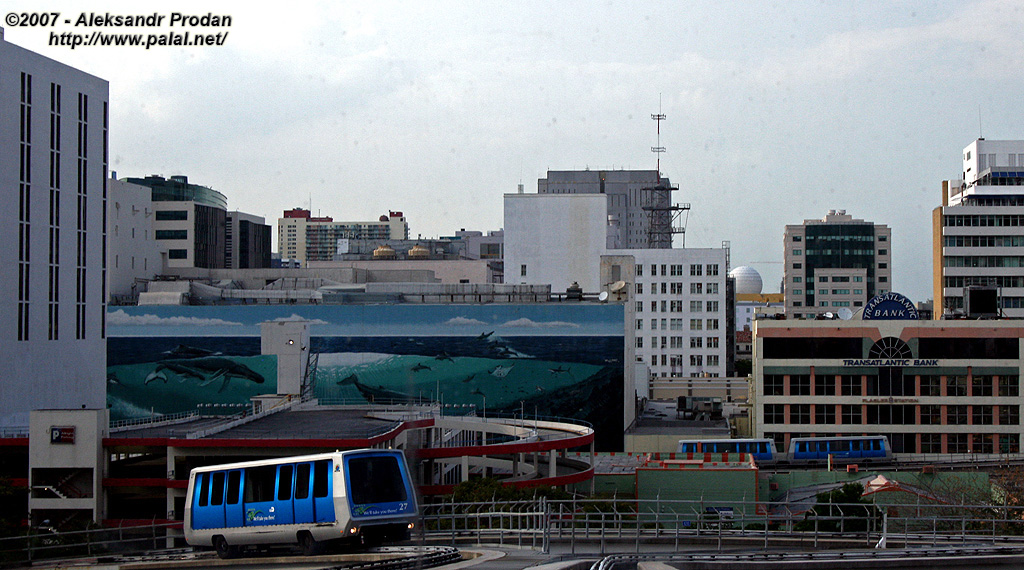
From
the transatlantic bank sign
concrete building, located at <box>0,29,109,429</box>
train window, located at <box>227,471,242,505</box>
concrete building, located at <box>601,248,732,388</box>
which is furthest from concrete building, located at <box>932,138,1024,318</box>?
train window, located at <box>227,471,242,505</box>

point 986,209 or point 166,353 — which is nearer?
point 166,353

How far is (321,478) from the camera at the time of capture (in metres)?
22.5

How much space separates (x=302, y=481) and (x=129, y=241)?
73.7 metres

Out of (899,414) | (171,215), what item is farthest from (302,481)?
(171,215)

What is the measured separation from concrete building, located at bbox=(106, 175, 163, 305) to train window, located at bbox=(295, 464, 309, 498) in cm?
6553

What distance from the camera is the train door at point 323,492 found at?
22188mm

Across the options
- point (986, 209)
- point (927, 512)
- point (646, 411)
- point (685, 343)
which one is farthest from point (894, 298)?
point (685, 343)

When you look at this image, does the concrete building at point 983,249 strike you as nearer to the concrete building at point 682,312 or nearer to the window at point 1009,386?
the concrete building at point 682,312

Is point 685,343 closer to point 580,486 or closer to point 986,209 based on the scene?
point 986,209

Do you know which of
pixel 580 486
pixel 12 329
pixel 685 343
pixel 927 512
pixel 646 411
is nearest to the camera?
pixel 927 512

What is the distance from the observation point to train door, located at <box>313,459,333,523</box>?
22.2 meters

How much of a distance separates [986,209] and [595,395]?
1500 inches

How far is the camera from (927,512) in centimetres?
4362

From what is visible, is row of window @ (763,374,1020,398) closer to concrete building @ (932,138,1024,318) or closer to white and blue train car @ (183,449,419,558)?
concrete building @ (932,138,1024,318)
